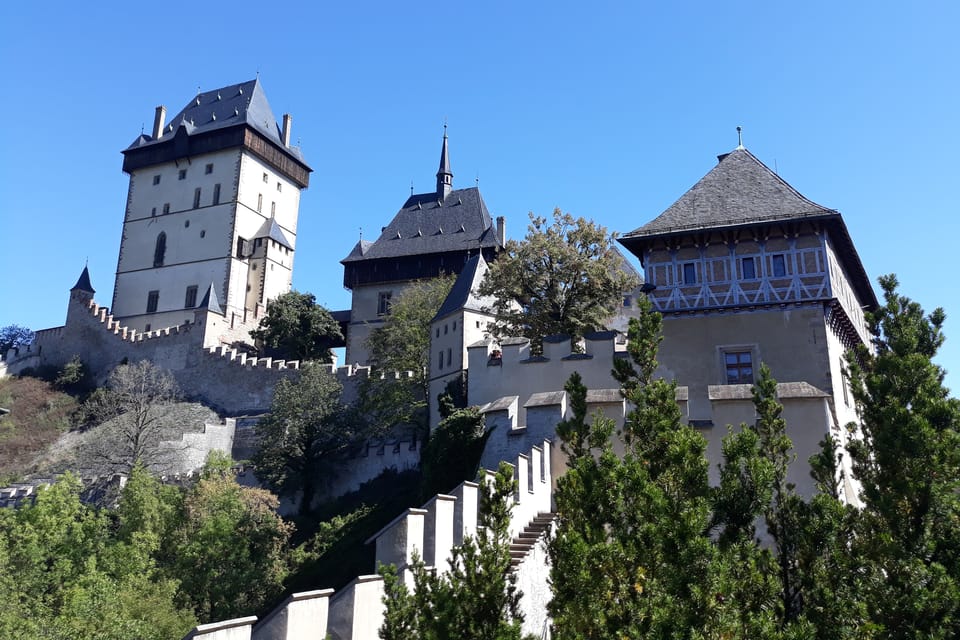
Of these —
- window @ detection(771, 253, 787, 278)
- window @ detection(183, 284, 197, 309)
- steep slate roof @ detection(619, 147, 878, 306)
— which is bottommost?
window @ detection(771, 253, 787, 278)

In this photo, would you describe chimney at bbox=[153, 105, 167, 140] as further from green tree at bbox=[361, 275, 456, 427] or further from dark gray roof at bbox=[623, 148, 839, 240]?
dark gray roof at bbox=[623, 148, 839, 240]

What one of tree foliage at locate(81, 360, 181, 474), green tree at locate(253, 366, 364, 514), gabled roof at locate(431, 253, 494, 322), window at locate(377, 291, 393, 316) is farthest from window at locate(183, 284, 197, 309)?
gabled roof at locate(431, 253, 494, 322)

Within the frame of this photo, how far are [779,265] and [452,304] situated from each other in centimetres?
1585

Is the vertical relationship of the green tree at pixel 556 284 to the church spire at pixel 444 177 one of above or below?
below

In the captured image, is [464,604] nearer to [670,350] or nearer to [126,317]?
[670,350]

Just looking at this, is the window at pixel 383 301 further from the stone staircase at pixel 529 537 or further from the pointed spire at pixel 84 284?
the stone staircase at pixel 529 537

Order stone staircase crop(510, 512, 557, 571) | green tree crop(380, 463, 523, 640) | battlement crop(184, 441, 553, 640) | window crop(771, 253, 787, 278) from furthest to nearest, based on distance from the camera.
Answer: window crop(771, 253, 787, 278) → stone staircase crop(510, 512, 557, 571) → battlement crop(184, 441, 553, 640) → green tree crop(380, 463, 523, 640)

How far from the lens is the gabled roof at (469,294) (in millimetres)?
33281

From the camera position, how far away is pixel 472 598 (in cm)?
655

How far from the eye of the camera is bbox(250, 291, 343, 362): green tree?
5181cm

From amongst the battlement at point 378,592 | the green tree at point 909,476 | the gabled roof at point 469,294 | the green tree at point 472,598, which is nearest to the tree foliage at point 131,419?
the gabled roof at point 469,294

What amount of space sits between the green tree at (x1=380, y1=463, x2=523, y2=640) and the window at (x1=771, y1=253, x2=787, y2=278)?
634 inches

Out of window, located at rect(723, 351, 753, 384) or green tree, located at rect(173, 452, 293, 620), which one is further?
green tree, located at rect(173, 452, 293, 620)

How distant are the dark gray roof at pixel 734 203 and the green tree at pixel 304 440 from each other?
16997mm
